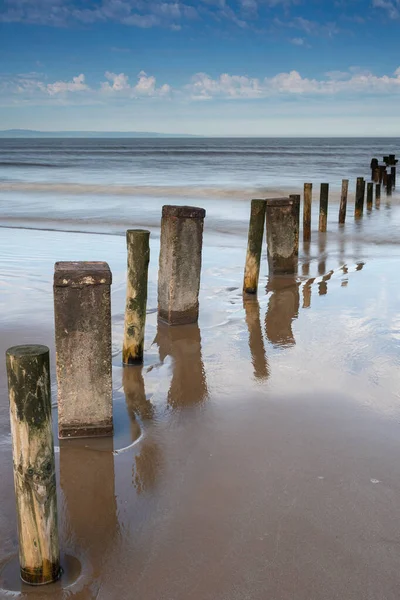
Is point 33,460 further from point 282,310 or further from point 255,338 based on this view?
point 282,310

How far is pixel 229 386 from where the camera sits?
581 centimetres

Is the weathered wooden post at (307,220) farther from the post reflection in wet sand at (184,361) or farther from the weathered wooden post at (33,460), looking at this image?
the weathered wooden post at (33,460)

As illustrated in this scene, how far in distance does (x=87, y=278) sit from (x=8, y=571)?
1881 millimetres

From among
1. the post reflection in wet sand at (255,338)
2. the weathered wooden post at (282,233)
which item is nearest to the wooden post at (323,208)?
the weathered wooden post at (282,233)

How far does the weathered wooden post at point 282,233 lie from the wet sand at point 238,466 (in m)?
2.12

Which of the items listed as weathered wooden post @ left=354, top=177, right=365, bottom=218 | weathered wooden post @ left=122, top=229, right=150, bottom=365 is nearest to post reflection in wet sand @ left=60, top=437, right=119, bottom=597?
weathered wooden post @ left=122, top=229, right=150, bottom=365

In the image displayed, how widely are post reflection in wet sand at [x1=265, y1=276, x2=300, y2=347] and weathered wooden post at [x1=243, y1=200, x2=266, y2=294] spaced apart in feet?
1.10

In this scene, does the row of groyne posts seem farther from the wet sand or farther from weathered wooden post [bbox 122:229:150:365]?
the wet sand

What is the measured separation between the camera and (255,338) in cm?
716

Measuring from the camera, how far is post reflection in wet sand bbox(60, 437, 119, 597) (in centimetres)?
356

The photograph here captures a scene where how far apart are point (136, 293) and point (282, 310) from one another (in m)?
2.75

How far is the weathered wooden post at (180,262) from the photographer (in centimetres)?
729

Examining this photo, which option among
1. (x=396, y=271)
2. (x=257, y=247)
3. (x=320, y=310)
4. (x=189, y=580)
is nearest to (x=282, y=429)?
(x=189, y=580)

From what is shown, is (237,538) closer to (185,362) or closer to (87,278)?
(87,278)
